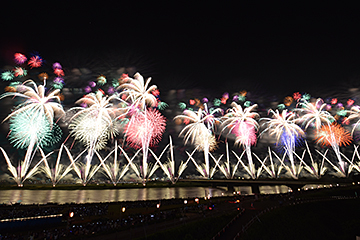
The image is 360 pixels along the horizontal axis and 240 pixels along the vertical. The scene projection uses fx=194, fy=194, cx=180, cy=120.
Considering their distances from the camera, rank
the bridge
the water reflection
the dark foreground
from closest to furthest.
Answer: the dark foreground, the water reflection, the bridge

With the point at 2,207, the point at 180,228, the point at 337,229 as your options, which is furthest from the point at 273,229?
the point at 2,207

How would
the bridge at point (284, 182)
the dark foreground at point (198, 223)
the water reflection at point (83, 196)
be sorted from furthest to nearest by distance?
the bridge at point (284, 182) < the water reflection at point (83, 196) < the dark foreground at point (198, 223)

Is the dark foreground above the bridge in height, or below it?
below

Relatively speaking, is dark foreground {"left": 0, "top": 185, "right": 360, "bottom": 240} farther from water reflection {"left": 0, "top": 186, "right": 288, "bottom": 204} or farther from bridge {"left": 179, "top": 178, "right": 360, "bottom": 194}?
bridge {"left": 179, "top": 178, "right": 360, "bottom": 194}

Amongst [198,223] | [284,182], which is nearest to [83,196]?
[198,223]

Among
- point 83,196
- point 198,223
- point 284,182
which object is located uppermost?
point 284,182

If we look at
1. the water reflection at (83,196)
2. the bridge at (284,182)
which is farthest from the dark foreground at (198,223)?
the bridge at (284,182)

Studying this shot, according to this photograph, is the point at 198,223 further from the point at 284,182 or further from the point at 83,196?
the point at 83,196

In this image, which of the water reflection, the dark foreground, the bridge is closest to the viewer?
the dark foreground

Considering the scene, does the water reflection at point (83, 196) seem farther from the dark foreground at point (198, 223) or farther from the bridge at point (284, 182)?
the dark foreground at point (198, 223)

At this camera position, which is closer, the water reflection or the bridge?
the water reflection

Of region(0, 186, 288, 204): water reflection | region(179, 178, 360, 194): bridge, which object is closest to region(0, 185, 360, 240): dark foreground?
region(0, 186, 288, 204): water reflection
